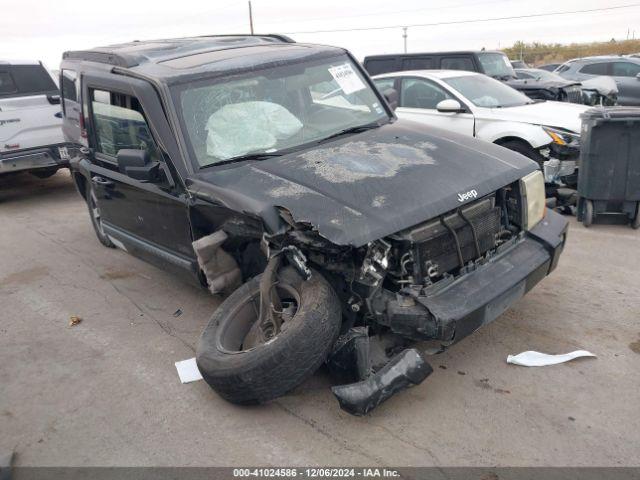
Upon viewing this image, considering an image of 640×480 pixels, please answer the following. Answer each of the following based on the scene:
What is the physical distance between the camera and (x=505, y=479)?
2777 mm

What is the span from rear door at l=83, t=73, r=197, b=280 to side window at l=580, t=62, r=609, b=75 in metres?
14.4

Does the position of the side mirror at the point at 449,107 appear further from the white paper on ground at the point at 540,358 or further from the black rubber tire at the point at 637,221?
the white paper on ground at the point at 540,358

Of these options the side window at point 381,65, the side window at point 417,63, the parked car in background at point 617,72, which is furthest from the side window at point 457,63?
the parked car in background at point 617,72

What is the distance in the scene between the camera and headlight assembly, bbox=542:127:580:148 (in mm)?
6783

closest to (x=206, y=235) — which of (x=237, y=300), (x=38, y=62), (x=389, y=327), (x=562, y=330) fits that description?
(x=237, y=300)

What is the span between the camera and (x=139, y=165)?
4133 mm

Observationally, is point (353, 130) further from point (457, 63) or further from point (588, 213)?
point (457, 63)

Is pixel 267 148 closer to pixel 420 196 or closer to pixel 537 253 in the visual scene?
pixel 420 196

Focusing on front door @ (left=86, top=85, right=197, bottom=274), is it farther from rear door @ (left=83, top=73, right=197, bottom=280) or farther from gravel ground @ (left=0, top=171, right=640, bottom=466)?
gravel ground @ (left=0, top=171, right=640, bottom=466)

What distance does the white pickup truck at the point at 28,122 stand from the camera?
866cm

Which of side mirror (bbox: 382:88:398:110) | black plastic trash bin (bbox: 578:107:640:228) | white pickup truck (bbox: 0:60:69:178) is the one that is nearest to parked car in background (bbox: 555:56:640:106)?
black plastic trash bin (bbox: 578:107:640:228)

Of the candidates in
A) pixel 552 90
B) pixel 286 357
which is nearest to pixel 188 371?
pixel 286 357

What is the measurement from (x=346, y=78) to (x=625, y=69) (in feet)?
43.9

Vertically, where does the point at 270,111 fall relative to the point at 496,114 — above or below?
above
